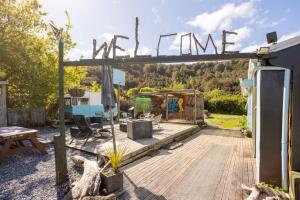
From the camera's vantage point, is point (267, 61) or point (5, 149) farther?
point (5, 149)

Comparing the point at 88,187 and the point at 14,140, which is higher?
the point at 14,140

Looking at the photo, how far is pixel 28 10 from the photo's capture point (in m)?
12.1

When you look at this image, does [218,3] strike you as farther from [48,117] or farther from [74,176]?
[48,117]

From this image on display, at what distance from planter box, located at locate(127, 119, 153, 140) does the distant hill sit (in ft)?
81.2

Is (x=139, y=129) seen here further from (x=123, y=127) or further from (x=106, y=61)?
(x=106, y=61)

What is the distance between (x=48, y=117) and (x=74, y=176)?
888 cm

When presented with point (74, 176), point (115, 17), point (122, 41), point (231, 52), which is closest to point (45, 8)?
point (115, 17)

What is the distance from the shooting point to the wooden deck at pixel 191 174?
393 centimetres

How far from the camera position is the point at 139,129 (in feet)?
26.2

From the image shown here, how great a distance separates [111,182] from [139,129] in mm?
4116

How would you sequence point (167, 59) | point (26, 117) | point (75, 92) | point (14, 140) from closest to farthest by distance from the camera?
point (167, 59) → point (14, 140) → point (26, 117) → point (75, 92)

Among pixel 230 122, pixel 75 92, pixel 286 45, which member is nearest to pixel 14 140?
pixel 286 45

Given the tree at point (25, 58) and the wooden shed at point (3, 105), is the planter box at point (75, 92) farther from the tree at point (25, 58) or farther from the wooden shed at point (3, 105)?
the wooden shed at point (3, 105)

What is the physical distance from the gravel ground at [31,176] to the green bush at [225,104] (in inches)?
818
